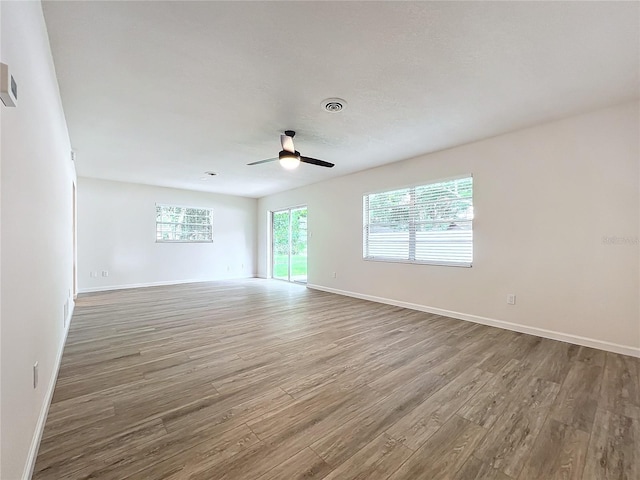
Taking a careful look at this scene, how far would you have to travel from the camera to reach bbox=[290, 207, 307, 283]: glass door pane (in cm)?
749

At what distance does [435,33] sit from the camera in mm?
1886

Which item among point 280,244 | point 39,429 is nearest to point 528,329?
point 39,429

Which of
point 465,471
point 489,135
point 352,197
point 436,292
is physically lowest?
point 465,471

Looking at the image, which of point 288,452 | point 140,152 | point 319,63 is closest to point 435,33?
point 319,63

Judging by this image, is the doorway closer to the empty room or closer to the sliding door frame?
the sliding door frame

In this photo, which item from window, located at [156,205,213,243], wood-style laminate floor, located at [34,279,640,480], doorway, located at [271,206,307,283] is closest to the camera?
wood-style laminate floor, located at [34,279,640,480]

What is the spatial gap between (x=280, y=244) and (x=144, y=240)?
3484mm

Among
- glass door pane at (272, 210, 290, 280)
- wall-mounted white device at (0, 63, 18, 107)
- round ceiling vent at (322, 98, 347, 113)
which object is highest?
round ceiling vent at (322, 98, 347, 113)

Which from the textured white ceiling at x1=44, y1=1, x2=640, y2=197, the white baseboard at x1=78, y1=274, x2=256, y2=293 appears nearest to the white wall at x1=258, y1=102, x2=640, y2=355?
the textured white ceiling at x1=44, y1=1, x2=640, y2=197

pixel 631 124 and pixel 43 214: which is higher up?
pixel 631 124

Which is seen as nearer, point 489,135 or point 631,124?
point 631,124

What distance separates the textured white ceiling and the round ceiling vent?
0.26ft

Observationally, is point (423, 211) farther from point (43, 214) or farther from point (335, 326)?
point (43, 214)

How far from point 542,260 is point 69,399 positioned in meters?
4.78
